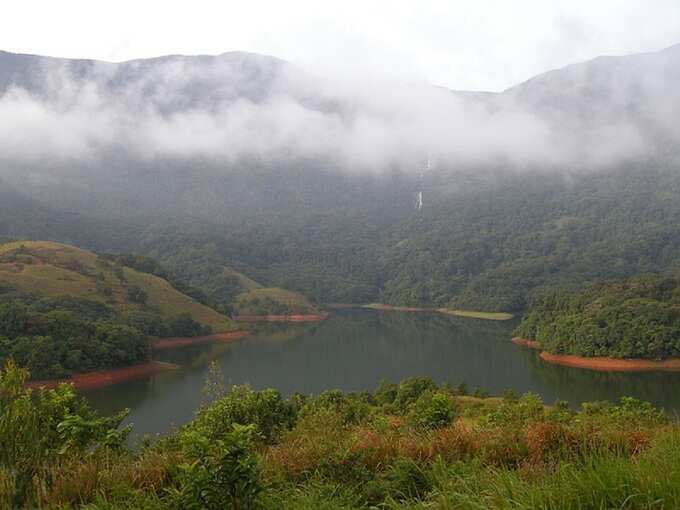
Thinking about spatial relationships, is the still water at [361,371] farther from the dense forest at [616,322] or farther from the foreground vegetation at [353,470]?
the foreground vegetation at [353,470]

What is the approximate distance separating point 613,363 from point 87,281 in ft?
210

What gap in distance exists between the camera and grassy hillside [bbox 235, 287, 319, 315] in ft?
357

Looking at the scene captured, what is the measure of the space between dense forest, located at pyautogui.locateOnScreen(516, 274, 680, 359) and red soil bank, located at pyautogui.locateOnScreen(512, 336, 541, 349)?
692mm

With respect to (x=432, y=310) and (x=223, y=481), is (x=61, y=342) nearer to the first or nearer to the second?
(x=223, y=481)

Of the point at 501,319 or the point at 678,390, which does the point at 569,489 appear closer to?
the point at 678,390

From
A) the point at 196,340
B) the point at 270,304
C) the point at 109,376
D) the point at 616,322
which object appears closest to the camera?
the point at 109,376

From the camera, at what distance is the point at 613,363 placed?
177ft

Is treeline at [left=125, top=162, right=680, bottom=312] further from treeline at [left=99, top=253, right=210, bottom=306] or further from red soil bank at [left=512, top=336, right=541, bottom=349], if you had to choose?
red soil bank at [left=512, top=336, right=541, bottom=349]

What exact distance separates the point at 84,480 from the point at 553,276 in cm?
12732

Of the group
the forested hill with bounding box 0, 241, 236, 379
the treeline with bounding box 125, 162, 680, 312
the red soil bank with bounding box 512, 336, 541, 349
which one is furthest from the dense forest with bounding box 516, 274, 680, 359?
the forested hill with bounding box 0, 241, 236, 379

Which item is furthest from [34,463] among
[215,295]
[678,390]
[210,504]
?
[215,295]

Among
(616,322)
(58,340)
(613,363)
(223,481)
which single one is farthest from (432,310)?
(223,481)

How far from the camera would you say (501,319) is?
101 metres

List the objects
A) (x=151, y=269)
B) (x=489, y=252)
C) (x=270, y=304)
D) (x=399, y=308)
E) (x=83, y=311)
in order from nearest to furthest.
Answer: (x=83, y=311) → (x=151, y=269) → (x=270, y=304) → (x=399, y=308) → (x=489, y=252)
